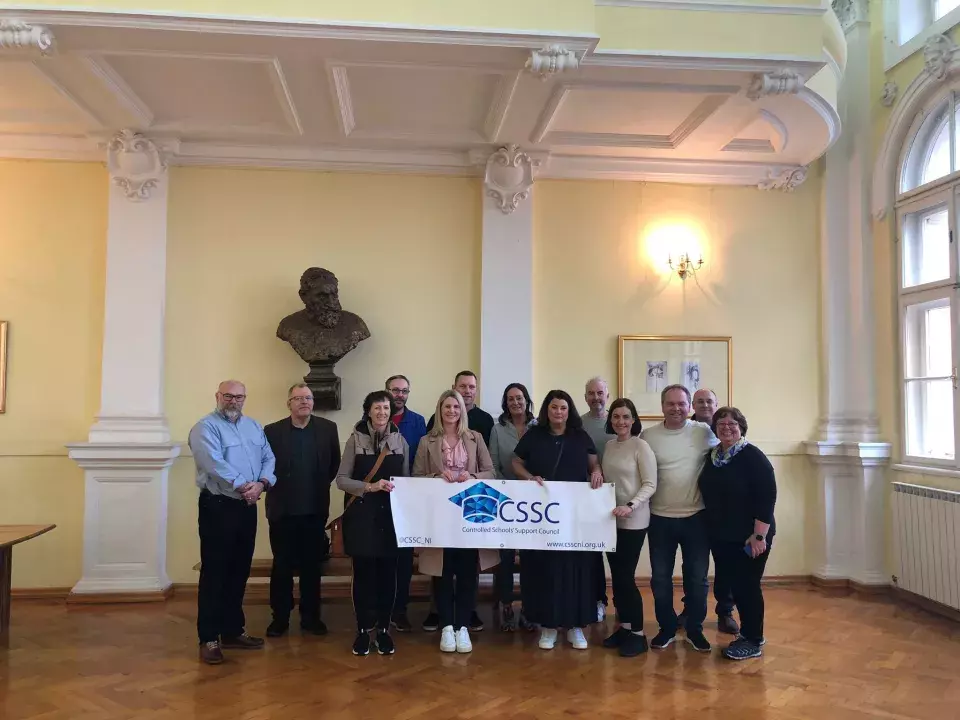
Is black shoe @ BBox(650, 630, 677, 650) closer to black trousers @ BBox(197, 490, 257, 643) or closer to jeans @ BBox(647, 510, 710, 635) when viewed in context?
jeans @ BBox(647, 510, 710, 635)

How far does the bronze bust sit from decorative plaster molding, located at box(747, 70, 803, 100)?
323 centimetres

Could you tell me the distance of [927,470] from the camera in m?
5.76

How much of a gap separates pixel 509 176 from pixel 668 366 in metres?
2.04

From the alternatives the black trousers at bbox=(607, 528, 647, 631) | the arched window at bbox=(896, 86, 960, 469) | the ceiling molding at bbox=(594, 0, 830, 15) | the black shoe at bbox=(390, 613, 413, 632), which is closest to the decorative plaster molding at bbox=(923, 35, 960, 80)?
the arched window at bbox=(896, 86, 960, 469)

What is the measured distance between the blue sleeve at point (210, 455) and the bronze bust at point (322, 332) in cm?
172

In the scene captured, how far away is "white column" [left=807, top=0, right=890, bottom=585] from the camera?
248 inches

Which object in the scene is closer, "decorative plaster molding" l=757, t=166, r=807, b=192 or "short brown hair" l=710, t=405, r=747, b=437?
"short brown hair" l=710, t=405, r=747, b=437

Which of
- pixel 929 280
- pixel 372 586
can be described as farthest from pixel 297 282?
pixel 929 280

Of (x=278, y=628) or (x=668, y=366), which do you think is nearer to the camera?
(x=278, y=628)

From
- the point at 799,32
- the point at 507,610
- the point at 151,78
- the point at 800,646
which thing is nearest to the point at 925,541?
the point at 800,646

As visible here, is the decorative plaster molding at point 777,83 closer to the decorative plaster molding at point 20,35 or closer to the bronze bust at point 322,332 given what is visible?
the bronze bust at point 322,332

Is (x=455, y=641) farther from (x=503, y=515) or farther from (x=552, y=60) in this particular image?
(x=552, y=60)

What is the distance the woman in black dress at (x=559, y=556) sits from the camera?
176 inches

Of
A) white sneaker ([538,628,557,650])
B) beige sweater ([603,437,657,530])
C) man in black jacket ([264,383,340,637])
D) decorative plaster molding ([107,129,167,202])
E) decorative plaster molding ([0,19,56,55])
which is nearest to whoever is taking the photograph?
decorative plaster molding ([0,19,56,55])
